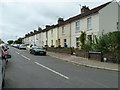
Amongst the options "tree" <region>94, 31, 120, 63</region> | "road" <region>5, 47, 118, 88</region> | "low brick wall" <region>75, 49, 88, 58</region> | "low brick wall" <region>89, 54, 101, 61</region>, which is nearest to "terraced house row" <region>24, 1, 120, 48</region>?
"low brick wall" <region>75, 49, 88, 58</region>

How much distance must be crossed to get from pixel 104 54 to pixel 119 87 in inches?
399

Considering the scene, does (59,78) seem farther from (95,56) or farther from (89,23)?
(89,23)

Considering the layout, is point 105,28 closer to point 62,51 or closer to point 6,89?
point 62,51

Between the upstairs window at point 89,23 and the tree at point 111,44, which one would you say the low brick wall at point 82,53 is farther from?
the upstairs window at point 89,23

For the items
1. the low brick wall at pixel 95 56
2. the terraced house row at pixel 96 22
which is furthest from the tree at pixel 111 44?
the terraced house row at pixel 96 22

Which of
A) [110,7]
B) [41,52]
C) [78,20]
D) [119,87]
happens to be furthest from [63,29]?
[119,87]

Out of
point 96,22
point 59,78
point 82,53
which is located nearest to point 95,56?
point 82,53

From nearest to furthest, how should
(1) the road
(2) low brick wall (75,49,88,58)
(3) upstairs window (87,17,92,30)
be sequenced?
(1) the road < (2) low brick wall (75,49,88,58) < (3) upstairs window (87,17,92,30)

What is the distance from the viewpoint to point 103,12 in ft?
83.1

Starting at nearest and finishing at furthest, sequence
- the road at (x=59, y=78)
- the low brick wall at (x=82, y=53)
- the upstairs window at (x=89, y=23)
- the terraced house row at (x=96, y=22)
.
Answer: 1. the road at (x=59, y=78)
2. the low brick wall at (x=82, y=53)
3. the terraced house row at (x=96, y=22)
4. the upstairs window at (x=89, y=23)

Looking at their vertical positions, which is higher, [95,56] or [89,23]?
[89,23]

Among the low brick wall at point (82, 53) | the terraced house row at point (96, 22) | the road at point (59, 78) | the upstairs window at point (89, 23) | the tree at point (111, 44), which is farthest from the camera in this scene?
the upstairs window at point (89, 23)

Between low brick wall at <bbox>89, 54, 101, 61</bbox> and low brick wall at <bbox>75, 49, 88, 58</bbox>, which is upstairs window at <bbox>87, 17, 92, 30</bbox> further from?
low brick wall at <bbox>89, 54, 101, 61</bbox>

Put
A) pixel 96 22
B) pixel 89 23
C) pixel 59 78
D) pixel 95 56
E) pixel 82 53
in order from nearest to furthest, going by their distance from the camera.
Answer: pixel 59 78, pixel 95 56, pixel 82 53, pixel 96 22, pixel 89 23
